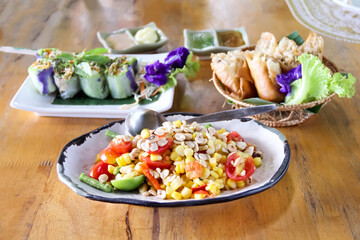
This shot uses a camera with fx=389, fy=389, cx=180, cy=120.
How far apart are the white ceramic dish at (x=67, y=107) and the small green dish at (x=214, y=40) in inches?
16.0

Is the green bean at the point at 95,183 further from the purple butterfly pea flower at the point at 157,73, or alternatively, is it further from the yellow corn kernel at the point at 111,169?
the purple butterfly pea flower at the point at 157,73

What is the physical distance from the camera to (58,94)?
1.91 meters

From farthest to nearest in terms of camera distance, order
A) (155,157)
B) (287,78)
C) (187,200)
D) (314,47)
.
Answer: (314,47) < (287,78) < (155,157) < (187,200)

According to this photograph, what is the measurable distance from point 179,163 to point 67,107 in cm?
79

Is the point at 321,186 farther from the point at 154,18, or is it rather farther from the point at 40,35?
the point at 40,35

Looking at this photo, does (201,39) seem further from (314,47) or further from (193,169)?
(193,169)

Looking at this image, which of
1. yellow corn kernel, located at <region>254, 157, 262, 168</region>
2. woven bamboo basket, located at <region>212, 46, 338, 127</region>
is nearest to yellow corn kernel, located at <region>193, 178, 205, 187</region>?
yellow corn kernel, located at <region>254, 157, 262, 168</region>

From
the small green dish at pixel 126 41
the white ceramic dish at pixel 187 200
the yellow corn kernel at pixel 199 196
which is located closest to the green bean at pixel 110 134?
the white ceramic dish at pixel 187 200

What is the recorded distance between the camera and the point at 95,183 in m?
1.28

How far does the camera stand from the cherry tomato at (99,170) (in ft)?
4.38

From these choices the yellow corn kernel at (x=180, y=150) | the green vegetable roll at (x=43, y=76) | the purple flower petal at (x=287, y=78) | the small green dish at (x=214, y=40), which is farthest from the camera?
the small green dish at (x=214, y=40)

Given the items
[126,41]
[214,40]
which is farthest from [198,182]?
[126,41]

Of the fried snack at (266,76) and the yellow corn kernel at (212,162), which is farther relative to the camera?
the fried snack at (266,76)

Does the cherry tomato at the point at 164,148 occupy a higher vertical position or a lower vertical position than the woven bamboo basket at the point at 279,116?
higher
